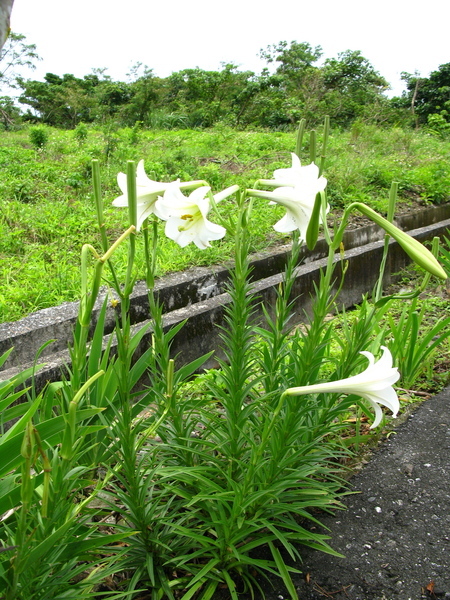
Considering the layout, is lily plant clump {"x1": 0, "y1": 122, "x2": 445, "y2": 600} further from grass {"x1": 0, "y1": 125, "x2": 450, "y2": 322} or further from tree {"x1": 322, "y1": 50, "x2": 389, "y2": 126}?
tree {"x1": 322, "y1": 50, "x2": 389, "y2": 126}

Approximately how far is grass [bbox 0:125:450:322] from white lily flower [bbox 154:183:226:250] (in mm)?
2039

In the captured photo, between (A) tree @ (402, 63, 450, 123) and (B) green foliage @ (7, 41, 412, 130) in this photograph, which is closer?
(B) green foliage @ (7, 41, 412, 130)

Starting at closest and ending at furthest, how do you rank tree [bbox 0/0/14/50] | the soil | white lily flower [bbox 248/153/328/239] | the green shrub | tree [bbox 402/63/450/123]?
tree [bbox 0/0/14/50] → white lily flower [bbox 248/153/328/239] → the soil → the green shrub → tree [bbox 402/63/450/123]

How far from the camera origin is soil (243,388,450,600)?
4.49 feet

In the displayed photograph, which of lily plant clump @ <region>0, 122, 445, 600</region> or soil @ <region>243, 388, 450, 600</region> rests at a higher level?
lily plant clump @ <region>0, 122, 445, 600</region>

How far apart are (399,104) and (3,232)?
20163mm

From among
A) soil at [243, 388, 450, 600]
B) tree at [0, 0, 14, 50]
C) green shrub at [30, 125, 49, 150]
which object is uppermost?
tree at [0, 0, 14, 50]

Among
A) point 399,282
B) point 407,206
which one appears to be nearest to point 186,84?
point 407,206

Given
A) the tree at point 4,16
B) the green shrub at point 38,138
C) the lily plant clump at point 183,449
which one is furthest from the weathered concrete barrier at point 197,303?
the green shrub at point 38,138

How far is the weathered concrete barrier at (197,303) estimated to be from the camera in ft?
8.48

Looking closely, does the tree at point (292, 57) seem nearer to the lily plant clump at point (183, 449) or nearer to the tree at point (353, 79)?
the tree at point (353, 79)

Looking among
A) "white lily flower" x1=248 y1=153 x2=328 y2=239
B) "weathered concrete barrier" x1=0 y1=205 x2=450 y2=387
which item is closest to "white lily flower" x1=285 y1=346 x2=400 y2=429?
"white lily flower" x1=248 y1=153 x2=328 y2=239

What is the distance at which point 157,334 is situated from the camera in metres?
1.39

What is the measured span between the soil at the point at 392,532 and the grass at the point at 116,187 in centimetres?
203
